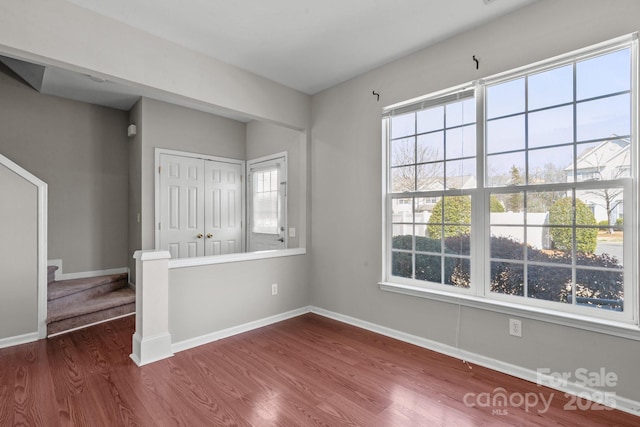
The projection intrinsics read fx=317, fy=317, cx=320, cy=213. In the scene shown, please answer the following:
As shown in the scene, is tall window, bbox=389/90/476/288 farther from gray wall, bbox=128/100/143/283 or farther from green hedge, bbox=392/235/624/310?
gray wall, bbox=128/100/143/283

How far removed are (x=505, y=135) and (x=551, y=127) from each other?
303 mm

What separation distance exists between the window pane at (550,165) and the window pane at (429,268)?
1.02 m

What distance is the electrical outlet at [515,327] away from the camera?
7.83 feet

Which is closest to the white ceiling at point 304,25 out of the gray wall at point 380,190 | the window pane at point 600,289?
the gray wall at point 380,190

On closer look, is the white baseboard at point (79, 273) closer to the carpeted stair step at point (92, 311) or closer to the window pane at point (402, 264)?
the carpeted stair step at point (92, 311)

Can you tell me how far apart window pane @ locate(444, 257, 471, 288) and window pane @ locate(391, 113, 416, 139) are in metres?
1.28

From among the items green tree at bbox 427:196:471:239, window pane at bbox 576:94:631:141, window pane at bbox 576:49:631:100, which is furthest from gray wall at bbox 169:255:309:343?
window pane at bbox 576:49:631:100

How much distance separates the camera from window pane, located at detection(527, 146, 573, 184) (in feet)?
7.41

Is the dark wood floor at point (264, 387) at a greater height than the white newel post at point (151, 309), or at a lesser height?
lesser

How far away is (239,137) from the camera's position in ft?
16.9

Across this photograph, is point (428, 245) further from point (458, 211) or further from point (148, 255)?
point (148, 255)

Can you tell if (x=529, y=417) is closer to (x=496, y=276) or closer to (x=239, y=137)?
(x=496, y=276)

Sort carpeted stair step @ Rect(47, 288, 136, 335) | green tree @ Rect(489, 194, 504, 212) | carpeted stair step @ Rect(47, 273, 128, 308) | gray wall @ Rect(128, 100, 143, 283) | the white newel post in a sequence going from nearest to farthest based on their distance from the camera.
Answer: green tree @ Rect(489, 194, 504, 212) → the white newel post → carpeted stair step @ Rect(47, 288, 136, 335) → carpeted stair step @ Rect(47, 273, 128, 308) → gray wall @ Rect(128, 100, 143, 283)

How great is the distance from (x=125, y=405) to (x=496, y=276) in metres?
2.85
